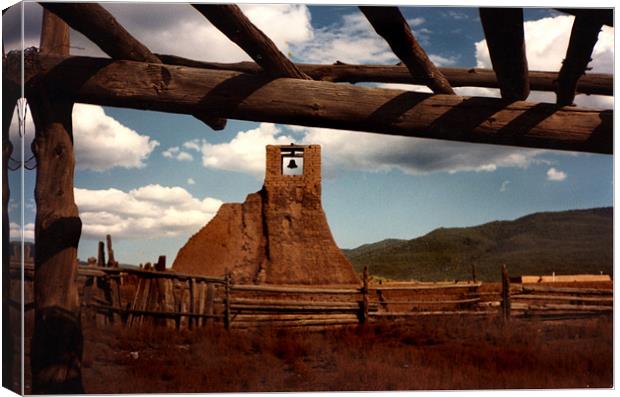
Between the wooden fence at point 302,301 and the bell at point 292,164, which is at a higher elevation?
the bell at point 292,164

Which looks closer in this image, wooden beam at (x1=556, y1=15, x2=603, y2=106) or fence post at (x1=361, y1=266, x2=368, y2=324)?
wooden beam at (x1=556, y1=15, x2=603, y2=106)

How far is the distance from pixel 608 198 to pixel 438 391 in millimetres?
2049

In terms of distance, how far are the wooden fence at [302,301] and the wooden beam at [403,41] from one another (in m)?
2.17

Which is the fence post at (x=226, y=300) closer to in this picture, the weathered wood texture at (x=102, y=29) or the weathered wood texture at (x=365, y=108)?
the weathered wood texture at (x=365, y=108)

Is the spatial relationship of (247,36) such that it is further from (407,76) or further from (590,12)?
Result: (407,76)

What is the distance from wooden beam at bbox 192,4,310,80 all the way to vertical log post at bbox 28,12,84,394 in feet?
4.82

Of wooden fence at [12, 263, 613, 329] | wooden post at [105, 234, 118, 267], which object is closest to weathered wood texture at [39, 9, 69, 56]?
wooden post at [105, 234, 118, 267]

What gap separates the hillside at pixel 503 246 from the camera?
5.41m

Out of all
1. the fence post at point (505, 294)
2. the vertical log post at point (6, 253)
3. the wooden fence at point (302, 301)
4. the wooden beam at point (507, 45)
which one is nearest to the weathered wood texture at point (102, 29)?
the vertical log post at point (6, 253)

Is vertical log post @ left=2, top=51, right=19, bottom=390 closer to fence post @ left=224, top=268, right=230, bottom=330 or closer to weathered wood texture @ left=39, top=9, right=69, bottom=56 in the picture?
weathered wood texture @ left=39, top=9, right=69, bottom=56

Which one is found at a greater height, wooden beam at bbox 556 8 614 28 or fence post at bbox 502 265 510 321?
wooden beam at bbox 556 8 614 28

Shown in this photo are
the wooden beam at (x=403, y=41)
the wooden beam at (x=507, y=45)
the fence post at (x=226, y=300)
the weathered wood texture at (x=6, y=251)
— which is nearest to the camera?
the wooden beam at (x=507, y=45)

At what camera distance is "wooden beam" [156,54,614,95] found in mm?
5176

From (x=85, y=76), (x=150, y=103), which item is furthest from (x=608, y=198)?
(x=85, y=76)
